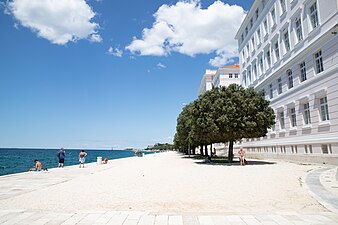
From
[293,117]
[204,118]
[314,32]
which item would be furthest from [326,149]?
[204,118]

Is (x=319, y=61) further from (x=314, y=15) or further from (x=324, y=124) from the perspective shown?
(x=324, y=124)

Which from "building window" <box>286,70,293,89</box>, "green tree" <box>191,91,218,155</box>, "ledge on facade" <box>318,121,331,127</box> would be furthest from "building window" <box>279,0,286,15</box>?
"ledge on facade" <box>318,121,331,127</box>

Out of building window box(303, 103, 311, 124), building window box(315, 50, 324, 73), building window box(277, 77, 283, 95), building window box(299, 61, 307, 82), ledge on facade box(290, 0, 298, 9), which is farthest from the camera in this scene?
building window box(277, 77, 283, 95)

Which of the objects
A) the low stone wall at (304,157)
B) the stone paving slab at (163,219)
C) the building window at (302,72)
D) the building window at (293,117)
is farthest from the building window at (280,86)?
the stone paving slab at (163,219)

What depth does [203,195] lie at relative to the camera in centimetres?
941

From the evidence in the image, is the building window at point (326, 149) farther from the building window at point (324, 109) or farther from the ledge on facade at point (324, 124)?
the building window at point (324, 109)

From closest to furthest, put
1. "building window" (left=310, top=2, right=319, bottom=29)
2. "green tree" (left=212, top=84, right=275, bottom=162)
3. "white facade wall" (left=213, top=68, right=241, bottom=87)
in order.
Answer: "building window" (left=310, top=2, right=319, bottom=29), "green tree" (left=212, top=84, right=275, bottom=162), "white facade wall" (left=213, top=68, right=241, bottom=87)

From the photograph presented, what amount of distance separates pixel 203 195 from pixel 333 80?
54.0ft

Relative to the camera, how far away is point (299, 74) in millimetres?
26094

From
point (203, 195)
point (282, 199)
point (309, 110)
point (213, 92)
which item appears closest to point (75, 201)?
point (203, 195)

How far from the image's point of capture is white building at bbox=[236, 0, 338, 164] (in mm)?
20609

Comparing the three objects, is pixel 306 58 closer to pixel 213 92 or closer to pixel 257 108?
pixel 257 108

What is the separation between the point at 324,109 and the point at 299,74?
5.29 m

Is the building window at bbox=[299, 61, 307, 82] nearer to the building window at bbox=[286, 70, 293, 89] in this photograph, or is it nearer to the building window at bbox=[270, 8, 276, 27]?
the building window at bbox=[286, 70, 293, 89]
